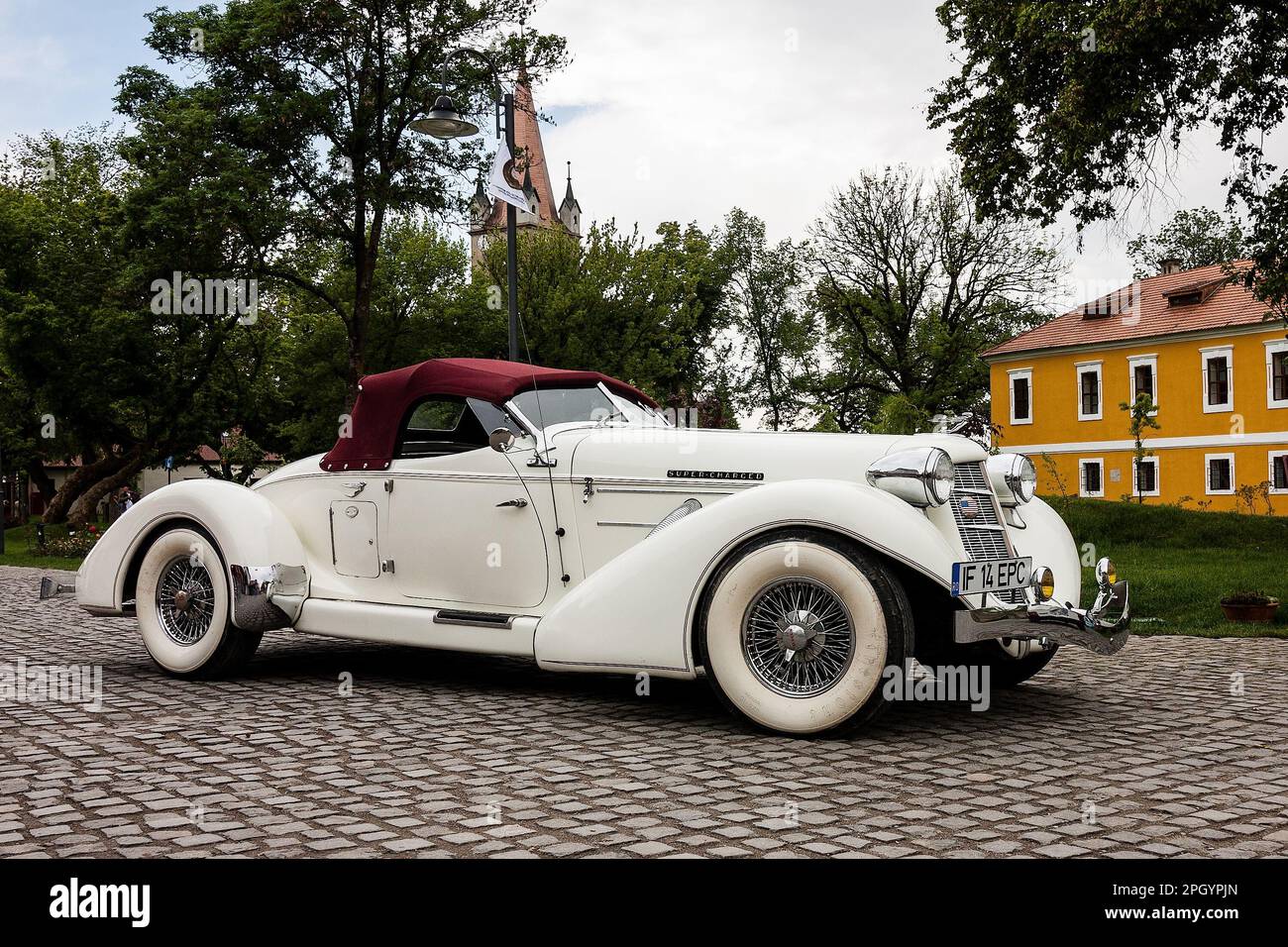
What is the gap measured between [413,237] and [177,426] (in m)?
11.2

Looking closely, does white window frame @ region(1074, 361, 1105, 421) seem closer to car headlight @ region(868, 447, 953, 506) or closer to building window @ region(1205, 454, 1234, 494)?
building window @ region(1205, 454, 1234, 494)

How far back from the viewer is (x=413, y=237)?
3944cm

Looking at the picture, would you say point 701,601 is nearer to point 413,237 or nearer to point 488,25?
point 488,25

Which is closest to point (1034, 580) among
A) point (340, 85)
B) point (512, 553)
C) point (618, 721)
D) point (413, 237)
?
point (618, 721)

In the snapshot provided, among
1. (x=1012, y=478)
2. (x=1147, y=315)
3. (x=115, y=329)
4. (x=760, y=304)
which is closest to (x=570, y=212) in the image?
(x=760, y=304)

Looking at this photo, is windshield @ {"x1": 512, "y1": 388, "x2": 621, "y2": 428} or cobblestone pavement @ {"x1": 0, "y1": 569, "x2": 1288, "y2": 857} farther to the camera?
windshield @ {"x1": 512, "y1": 388, "x2": 621, "y2": 428}

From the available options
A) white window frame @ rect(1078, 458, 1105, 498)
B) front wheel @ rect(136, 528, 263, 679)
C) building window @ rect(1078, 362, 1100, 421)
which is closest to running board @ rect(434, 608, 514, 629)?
front wheel @ rect(136, 528, 263, 679)

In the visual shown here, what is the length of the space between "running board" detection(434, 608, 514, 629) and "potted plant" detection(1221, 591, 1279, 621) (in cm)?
804

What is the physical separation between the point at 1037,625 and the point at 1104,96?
430 inches

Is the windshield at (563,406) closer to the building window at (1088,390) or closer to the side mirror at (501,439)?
the side mirror at (501,439)

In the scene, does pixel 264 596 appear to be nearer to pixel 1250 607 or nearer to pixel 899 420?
pixel 1250 607

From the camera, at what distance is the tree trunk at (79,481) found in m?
34.8

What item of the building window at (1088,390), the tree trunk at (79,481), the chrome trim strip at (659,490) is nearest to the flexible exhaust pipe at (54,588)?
the chrome trim strip at (659,490)

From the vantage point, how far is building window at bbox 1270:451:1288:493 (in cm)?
3834
